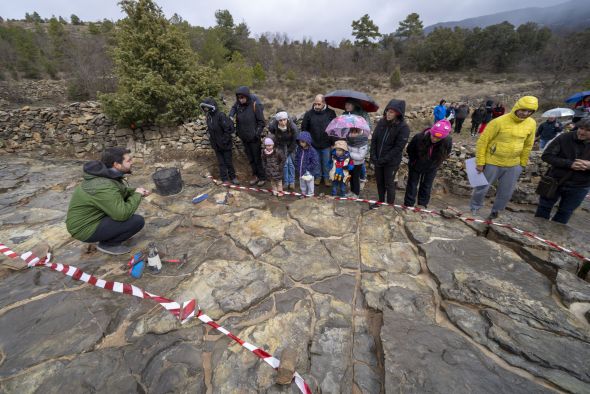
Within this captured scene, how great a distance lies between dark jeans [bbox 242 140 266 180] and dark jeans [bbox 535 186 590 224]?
4676 millimetres

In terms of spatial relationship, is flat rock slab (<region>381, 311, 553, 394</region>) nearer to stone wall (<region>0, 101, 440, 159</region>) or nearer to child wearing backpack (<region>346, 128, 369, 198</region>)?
child wearing backpack (<region>346, 128, 369, 198</region>)

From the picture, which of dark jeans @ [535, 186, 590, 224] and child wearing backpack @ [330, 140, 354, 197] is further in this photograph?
child wearing backpack @ [330, 140, 354, 197]

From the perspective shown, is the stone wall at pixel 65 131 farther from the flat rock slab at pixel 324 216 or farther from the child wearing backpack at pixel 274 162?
the flat rock slab at pixel 324 216

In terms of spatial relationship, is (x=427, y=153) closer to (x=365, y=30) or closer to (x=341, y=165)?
(x=341, y=165)

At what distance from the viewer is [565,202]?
3.61 meters

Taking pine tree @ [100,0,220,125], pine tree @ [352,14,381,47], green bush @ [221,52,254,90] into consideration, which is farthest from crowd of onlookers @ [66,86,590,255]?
pine tree @ [352,14,381,47]

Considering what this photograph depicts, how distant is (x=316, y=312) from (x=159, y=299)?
4.97ft

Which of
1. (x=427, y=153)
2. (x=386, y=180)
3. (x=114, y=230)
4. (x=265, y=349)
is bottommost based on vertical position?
(x=265, y=349)

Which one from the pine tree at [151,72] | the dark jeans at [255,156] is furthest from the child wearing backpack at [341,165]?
the pine tree at [151,72]

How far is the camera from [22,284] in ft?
8.95

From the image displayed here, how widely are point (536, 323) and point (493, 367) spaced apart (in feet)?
2.26

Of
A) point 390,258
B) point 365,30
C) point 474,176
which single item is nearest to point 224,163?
point 390,258

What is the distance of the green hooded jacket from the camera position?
2.74 m

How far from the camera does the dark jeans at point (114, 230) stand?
2947mm
